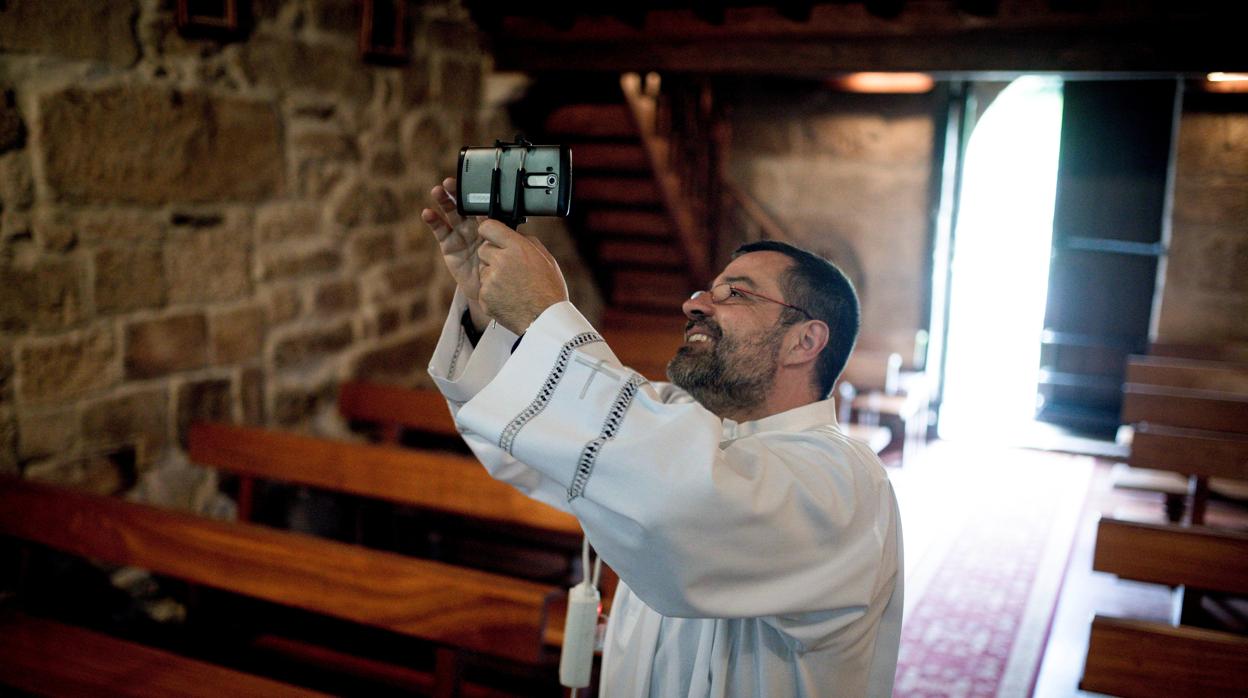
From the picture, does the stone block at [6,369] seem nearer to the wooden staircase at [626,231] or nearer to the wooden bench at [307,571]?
the wooden bench at [307,571]

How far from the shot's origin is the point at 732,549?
1210 mm

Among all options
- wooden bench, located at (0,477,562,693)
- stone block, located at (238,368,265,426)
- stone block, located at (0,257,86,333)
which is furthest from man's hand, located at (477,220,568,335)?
stone block, located at (238,368,265,426)

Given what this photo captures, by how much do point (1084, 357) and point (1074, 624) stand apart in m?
3.60

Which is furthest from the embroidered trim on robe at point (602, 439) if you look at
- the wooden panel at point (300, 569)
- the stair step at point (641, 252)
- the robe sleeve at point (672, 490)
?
the stair step at point (641, 252)

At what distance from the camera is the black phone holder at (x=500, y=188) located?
134 cm

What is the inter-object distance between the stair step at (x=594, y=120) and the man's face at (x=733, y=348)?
3.54m

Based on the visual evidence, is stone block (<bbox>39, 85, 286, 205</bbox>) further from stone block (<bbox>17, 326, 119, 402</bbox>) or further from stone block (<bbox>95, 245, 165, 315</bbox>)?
stone block (<bbox>17, 326, 119, 402</bbox>)

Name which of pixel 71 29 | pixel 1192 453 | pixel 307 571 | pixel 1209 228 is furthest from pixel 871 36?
pixel 1209 228

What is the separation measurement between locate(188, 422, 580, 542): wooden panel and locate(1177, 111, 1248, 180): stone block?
537 centimetres

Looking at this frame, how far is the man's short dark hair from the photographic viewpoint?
1.63m

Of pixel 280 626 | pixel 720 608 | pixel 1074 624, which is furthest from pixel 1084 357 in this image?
pixel 720 608

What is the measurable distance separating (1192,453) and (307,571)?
10.5 ft

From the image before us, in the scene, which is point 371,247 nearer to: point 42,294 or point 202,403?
point 202,403

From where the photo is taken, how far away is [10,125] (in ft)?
8.40
